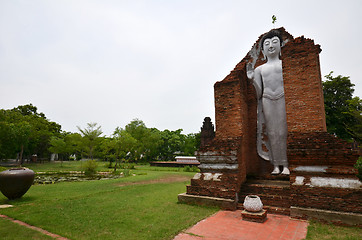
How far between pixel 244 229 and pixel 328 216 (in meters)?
1.95

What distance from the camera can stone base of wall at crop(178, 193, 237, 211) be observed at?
554cm

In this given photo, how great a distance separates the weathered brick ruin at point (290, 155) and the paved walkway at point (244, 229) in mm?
552

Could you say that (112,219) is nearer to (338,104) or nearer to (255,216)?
(255,216)

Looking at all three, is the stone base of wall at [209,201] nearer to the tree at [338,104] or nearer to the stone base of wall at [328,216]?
the stone base of wall at [328,216]

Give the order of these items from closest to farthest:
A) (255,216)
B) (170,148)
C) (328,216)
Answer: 1. (328,216)
2. (255,216)
3. (170,148)

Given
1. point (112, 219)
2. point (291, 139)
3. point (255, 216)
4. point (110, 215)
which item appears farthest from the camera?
point (291, 139)

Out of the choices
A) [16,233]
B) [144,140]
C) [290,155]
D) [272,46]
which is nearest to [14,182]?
[16,233]

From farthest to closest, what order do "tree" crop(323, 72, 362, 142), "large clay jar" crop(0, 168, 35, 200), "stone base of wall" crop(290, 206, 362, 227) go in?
1. "tree" crop(323, 72, 362, 142)
2. "large clay jar" crop(0, 168, 35, 200)
3. "stone base of wall" crop(290, 206, 362, 227)

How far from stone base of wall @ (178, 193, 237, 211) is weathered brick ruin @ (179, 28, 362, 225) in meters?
0.03

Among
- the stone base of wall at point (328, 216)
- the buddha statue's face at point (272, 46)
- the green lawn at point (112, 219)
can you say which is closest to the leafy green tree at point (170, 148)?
the green lawn at point (112, 219)

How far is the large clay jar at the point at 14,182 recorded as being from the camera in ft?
21.8

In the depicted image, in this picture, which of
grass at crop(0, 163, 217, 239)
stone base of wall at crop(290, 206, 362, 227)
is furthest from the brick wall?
grass at crop(0, 163, 217, 239)

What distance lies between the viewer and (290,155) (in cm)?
534

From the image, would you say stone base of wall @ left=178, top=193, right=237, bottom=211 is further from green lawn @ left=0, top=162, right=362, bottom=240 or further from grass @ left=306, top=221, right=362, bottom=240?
grass @ left=306, top=221, right=362, bottom=240
